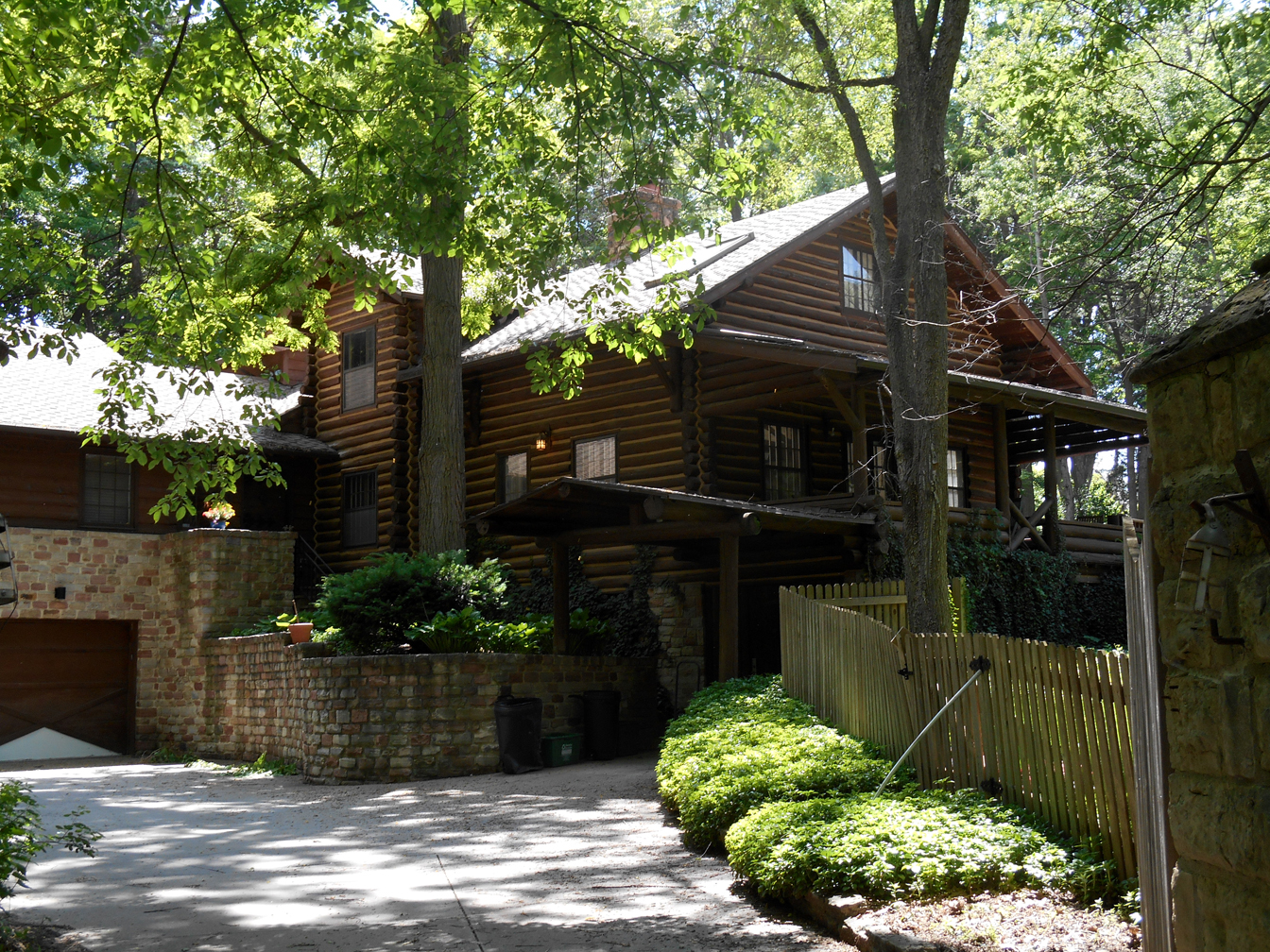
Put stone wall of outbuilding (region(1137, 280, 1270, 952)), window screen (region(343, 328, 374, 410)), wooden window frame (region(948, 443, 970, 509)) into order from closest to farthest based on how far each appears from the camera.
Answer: stone wall of outbuilding (region(1137, 280, 1270, 952)), wooden window frame (region(948, 443, 970, 509)), window screen (region(343, 328, 374, 410))

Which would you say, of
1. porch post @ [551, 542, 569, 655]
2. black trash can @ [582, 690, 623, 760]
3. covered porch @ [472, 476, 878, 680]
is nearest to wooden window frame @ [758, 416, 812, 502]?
covered porch @ [472, 476, 878, 680]

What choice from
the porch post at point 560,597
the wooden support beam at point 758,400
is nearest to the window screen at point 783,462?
the wooden support beam at point 758,400

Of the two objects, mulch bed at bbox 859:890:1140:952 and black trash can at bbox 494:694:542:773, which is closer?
mulch bed at bbox 859:890:1140:952

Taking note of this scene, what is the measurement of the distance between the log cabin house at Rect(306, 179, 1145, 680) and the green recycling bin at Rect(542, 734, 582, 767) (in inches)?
86.0

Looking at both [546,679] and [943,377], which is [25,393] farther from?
[943,377]

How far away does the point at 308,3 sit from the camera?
10.4 meters

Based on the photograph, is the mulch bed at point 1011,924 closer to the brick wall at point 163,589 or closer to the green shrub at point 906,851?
the green shrub at point 906,851

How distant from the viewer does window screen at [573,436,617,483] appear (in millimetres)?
20125

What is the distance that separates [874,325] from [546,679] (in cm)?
1014

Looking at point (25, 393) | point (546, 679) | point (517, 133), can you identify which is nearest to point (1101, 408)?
point (546, 679)

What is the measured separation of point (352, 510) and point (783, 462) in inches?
389

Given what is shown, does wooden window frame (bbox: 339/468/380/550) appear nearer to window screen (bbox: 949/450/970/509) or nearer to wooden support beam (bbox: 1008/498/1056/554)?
window screen (bbox: 949/450/970/509)

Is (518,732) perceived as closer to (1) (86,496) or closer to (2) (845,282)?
(2) (845,282)

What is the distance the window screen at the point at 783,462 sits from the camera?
64.3 ft
